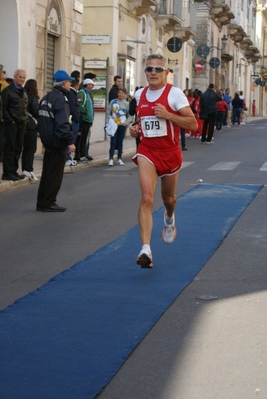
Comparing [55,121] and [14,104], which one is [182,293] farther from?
[14,104]

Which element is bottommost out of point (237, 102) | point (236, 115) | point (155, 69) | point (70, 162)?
point (70, 162)

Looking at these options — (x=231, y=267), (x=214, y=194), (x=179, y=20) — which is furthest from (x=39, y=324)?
(x=179, y=20)

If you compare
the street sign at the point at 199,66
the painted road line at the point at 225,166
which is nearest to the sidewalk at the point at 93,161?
the painted road line at the point at 225,166

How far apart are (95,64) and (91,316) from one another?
2518 centimetres

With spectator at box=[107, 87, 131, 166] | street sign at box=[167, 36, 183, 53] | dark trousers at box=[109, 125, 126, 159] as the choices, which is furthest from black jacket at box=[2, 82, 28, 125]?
street sign at box=[167, 36, 183, 53]

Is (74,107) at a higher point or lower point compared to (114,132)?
higher

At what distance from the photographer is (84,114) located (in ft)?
65.7

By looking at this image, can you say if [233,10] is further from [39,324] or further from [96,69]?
[39,324]

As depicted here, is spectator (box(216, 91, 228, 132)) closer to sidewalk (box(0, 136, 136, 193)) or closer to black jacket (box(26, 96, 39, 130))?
sidewalk (box(0, 136, 136, 193))

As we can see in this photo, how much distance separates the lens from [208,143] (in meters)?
30.4

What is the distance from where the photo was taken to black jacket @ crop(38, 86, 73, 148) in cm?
1237

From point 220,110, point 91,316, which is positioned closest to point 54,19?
point 220,110

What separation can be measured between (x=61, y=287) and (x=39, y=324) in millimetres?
1215

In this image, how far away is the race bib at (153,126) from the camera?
8148mm
